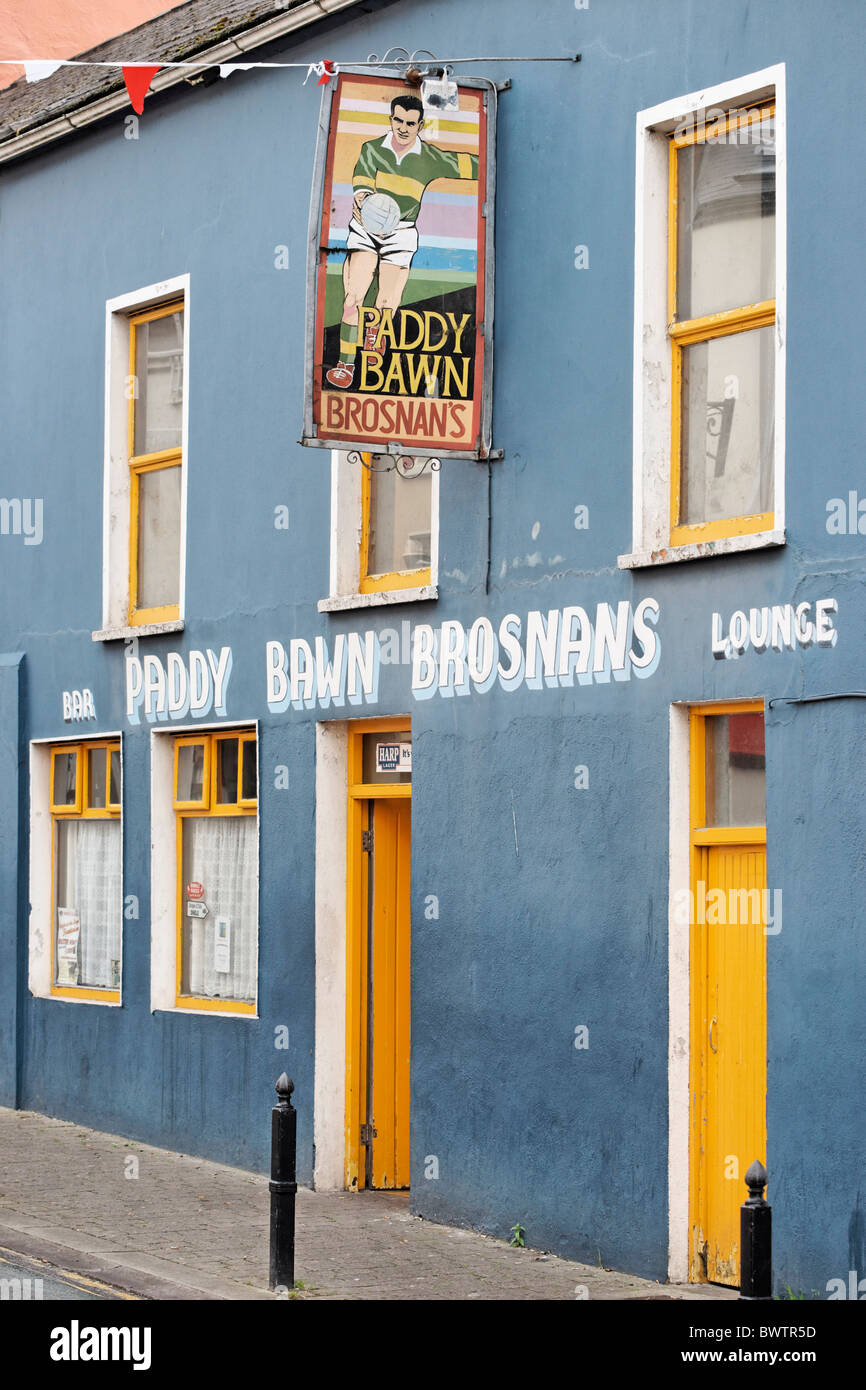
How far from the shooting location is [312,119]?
13.2m

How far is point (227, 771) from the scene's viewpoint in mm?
14109

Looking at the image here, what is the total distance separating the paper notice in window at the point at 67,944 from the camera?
51.8 feet

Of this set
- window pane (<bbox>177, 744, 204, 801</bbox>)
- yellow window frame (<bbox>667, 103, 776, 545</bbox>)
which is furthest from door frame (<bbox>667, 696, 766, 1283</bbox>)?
window pane (<bbox>177, 744, 204, 801</bbox>)

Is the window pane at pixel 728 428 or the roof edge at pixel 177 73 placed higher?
the roof edge at pixel 177 73

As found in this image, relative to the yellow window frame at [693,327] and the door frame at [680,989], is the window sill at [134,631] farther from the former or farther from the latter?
the door frame at [680,989]

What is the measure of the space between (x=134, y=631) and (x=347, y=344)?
4.42m

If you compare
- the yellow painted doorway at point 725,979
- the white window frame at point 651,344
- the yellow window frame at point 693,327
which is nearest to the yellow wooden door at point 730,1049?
the yellow painted doorway at point 725,979

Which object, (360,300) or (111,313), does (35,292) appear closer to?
(111,313)

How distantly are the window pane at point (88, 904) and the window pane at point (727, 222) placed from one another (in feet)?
22.5

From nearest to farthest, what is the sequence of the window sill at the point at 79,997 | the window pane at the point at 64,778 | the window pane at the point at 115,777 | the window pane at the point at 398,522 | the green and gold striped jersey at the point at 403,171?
the green and gold striped jersey at the point at 403,171 → the window pane at the point at 398,522 → the window sill at the point at 79,997 → the window pane at the point at 115,777 → the window pane at the point at 64,778

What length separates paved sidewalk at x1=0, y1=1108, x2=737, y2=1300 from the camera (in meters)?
9.91

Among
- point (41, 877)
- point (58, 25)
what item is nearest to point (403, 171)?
point (41, 877)

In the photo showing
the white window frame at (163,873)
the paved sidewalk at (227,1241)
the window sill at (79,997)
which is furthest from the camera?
the window sill at (79,997)
